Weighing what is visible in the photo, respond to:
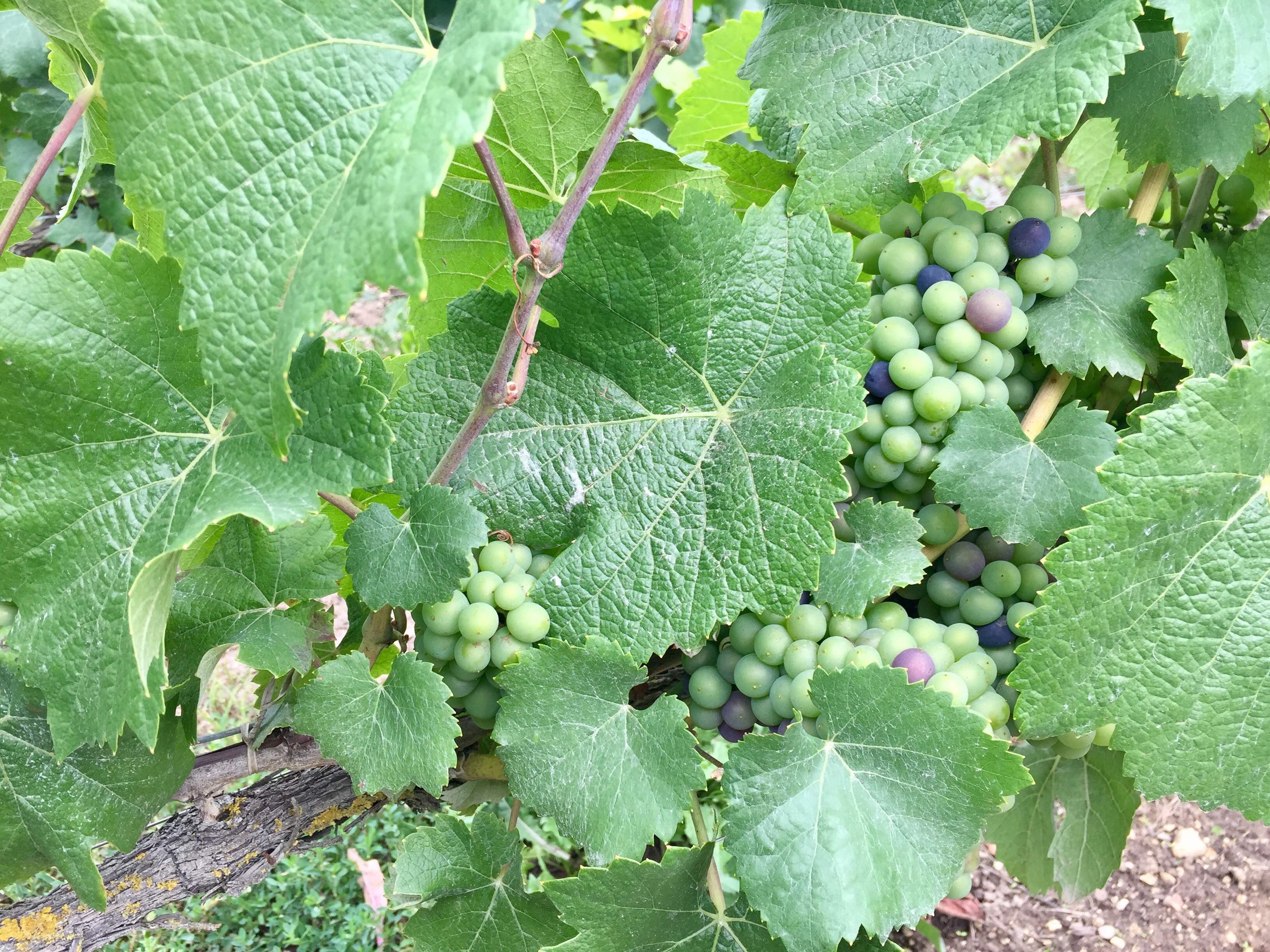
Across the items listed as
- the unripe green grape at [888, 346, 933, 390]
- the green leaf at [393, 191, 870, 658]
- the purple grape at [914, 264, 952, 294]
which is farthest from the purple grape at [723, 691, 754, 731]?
the purple grape at [914, 264, 952, 294]

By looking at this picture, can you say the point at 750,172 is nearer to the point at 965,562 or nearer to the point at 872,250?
the point at 872,250

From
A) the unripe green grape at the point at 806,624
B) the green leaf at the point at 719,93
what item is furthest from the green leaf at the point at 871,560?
the green leaf at the point at 719,93

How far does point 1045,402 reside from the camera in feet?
3.28

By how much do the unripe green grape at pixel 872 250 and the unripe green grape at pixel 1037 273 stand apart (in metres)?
0.14

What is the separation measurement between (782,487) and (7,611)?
0.77m

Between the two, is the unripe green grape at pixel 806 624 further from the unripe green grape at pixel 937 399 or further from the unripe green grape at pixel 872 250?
the unripe green grape at pixel 872 250

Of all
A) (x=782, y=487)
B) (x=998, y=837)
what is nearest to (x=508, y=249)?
(x=782, y=487)

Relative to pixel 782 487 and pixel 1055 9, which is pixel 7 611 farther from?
pixel 1055 9

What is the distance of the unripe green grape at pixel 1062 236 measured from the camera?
3.17 feet

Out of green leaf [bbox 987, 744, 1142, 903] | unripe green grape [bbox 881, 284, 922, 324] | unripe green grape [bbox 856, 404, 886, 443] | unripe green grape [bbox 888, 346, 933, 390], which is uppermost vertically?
unripe green grape [bbox 881, 284, 922, 324]

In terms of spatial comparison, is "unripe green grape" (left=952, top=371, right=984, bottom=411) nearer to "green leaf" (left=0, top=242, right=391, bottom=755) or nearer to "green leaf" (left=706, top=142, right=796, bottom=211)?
"green leaf" (left=706, top=142, right=796, bottom=211)

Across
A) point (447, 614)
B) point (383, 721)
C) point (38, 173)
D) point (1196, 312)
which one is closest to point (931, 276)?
point (1196, 312)

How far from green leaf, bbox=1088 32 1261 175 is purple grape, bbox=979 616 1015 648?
0.51 meters

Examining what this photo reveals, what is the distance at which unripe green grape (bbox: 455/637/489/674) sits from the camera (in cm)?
89
